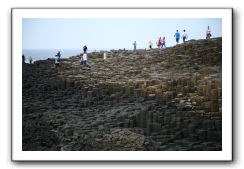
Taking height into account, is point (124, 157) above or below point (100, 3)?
below

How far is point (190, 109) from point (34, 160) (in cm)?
180

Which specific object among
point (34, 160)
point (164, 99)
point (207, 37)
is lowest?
point (34, 160)

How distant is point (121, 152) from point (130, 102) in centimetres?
57

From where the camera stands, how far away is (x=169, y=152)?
965 centimetres

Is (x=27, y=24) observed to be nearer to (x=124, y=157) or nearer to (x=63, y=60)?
(x=63, y=60)

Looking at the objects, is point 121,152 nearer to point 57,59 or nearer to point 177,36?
point 57,59

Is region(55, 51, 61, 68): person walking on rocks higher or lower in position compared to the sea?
lower

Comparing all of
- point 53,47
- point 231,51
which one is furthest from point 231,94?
point 53,47

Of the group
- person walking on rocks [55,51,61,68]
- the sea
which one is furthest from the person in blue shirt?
person walking on rocks [55,51,61,68]

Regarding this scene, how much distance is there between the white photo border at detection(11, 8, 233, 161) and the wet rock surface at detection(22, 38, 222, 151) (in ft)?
0.18

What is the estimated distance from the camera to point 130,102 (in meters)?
9.82

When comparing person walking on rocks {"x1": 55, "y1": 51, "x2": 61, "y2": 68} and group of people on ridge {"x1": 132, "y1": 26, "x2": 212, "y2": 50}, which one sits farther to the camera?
person walking on rocks {"x1": 55, "y1": 51, "x2": 61, "y2": 68}

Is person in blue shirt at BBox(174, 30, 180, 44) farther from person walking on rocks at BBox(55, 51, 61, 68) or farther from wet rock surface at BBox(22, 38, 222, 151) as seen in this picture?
person walking on rocks at BBox(55, 51, 61, 68)

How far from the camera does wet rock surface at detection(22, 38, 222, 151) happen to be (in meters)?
9.67
